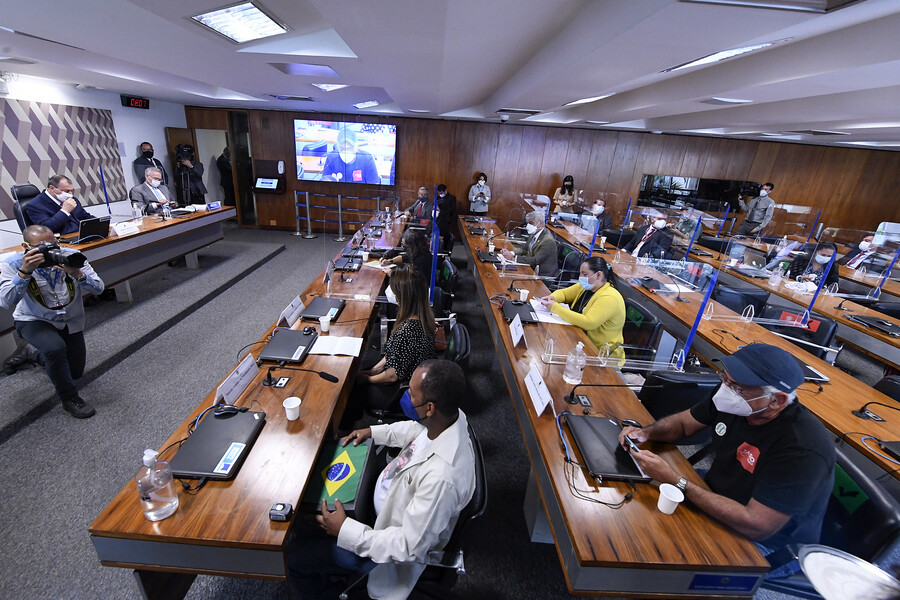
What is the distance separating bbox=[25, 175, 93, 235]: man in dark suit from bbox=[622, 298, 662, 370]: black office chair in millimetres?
5429

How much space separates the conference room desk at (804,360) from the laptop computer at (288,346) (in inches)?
112

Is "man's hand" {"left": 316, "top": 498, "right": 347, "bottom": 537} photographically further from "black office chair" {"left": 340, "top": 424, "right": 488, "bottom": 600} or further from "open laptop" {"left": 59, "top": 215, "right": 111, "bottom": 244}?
"open laptop" {"left": 59, "top": 215, "right": 111, "bottom": 244}

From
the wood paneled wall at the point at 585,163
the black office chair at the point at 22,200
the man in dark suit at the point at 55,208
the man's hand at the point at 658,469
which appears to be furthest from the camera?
the wood paneled wall at the point at 585,163

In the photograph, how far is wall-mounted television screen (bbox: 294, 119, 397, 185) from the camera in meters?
8.09

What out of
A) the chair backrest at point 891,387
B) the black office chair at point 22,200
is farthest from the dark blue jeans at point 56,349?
the chair backrest at point 891,387

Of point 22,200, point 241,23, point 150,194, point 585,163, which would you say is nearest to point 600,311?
point 241,23

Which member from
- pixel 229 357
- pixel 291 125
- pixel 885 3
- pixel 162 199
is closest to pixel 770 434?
pixel 885 3

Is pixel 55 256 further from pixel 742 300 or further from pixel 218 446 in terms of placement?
pixel 742 300

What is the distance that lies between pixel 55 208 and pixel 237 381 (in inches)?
163

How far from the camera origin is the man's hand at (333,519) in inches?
53.6

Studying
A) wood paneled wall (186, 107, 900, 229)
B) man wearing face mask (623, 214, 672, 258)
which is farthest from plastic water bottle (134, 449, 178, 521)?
wood paneled wall (186, 107, 900, 229)

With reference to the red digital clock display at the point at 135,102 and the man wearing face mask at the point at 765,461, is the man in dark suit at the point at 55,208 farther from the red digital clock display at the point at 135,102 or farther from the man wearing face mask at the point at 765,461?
the man wearing face mask at the point at 765,461

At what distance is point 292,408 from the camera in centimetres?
169

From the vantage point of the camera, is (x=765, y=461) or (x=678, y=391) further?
(x=678, y=391)
